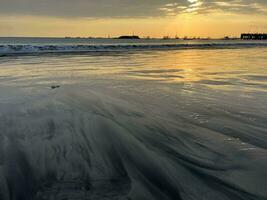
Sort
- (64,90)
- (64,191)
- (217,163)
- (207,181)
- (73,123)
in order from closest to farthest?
1. (64,191)
2. (207,181)
3. (217,163)
4. (73,123)
5. (64,90)

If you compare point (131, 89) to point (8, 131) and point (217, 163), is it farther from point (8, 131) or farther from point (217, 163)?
point (217, 163)

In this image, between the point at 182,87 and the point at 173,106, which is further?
the point at 182,87

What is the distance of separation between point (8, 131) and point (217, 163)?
3.39 m

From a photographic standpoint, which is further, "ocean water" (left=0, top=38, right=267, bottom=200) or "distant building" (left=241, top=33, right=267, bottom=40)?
"distant building" (left=241, top=33, right=267, bottom=40)

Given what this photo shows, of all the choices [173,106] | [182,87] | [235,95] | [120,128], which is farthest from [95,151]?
[182,87]

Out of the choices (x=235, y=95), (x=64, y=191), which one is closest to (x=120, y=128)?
(x=64, y=191)

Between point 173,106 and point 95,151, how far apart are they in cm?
328

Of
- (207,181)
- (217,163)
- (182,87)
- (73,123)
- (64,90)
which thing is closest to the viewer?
(207,181)

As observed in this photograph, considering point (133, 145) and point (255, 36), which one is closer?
point (133, 145)

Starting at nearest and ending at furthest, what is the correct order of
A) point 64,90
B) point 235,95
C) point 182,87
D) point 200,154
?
1. point 200,154
2. point 235,95
3. point 64,90
4. point 182,87

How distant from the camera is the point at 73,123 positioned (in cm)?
636

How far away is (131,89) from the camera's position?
34.1 feet

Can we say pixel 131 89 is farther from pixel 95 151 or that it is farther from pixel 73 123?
pixel 95 151

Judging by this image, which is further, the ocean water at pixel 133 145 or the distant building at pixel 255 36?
the distant building at pixel 255 36
